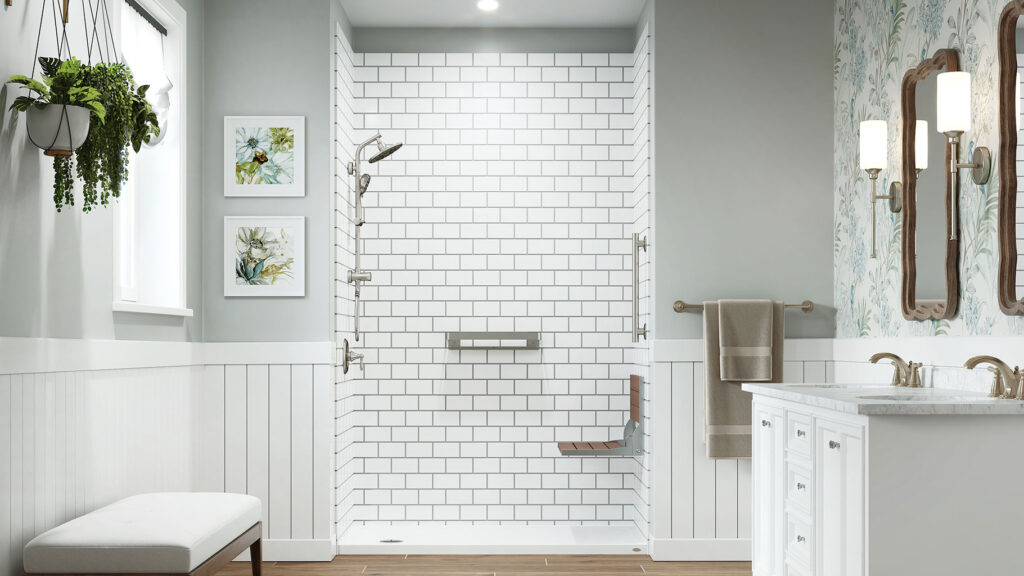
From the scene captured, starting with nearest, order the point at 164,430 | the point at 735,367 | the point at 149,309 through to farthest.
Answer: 1. the point at 149,309
2. the point at 164,430
3. the point at 735,367

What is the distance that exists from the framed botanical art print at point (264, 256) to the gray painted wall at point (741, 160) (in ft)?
5.45

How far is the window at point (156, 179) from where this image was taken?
142 inches

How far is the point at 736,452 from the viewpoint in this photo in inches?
160

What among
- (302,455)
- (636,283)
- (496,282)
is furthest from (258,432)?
(636,283)

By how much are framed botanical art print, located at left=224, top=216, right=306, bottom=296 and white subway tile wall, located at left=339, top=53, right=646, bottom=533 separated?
0.70 metres

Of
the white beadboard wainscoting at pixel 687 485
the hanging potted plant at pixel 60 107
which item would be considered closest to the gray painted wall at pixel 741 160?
the white beadboard wainscoting at pixel 687 485

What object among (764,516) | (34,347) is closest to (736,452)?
(764,516)

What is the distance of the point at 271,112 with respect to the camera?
4.22 metres

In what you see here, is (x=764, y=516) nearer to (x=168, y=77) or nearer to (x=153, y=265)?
(x=153, y=265)

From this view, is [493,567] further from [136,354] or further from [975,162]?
[975,162]

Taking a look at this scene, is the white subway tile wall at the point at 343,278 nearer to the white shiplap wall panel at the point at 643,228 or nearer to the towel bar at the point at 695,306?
the white shiplap wall panel at the point at 643,228

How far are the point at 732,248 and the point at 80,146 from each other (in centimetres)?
280

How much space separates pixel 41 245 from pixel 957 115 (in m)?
2.90

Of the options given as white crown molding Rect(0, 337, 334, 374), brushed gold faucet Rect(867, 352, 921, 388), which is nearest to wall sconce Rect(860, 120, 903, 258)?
brushed gold faucet Rect(867, 352, 921, 388)
